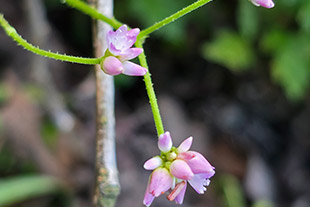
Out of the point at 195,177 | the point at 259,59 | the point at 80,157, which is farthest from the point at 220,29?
the point at 195,177

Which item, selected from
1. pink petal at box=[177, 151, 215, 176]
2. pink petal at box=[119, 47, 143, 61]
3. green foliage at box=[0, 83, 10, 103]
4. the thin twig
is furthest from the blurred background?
pink petal at box=[177, 151, 215, 176]

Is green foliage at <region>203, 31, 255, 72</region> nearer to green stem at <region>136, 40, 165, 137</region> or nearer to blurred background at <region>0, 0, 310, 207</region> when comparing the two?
blurred background at <region>0, 0, 310, 207</region>

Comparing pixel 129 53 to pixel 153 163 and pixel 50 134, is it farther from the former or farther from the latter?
pixel 50 134

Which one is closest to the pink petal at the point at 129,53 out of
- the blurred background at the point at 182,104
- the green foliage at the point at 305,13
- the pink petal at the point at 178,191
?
the pink petal at the point at 178,191

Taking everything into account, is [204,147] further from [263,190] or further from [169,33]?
[169,33]

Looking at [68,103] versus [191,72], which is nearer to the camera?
[68,103]

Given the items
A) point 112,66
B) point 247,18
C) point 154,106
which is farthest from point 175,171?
point 247,18

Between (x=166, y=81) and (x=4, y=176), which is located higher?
(x=166, y=81)
